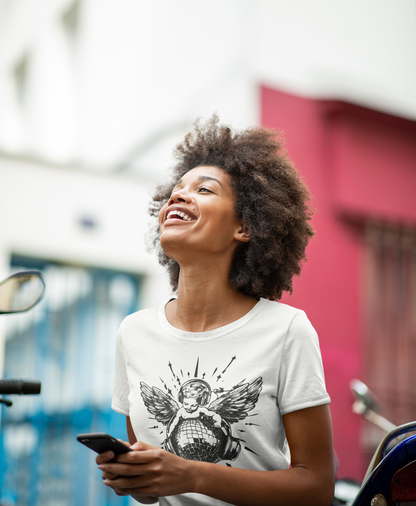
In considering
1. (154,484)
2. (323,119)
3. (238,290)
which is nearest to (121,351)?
(238,290)

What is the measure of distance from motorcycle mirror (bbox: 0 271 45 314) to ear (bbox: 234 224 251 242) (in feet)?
2.03

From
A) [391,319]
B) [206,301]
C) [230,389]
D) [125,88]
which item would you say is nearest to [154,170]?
[125,88]

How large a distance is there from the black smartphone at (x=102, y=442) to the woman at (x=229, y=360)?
3 cm

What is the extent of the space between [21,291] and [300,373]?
0.80 m

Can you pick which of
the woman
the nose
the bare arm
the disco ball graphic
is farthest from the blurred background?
the bare arm

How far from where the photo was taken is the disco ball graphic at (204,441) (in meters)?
1.56

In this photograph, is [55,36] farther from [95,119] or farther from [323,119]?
[323,119]

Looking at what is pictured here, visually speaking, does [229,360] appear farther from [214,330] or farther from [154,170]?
[154,170]

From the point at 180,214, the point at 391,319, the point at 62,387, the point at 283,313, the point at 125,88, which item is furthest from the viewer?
the point at 391,319

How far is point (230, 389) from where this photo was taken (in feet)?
5.19

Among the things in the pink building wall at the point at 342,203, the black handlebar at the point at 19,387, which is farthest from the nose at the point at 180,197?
the pink building wall at the point at 342,203

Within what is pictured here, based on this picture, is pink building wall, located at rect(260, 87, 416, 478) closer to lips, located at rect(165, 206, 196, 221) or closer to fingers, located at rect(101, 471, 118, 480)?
lips, located at rect(165, 206, 196, 221)

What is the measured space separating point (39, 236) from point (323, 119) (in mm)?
3063

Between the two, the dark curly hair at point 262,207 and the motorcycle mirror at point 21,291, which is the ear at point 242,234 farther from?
the motorcycle mirror at point 21,291
